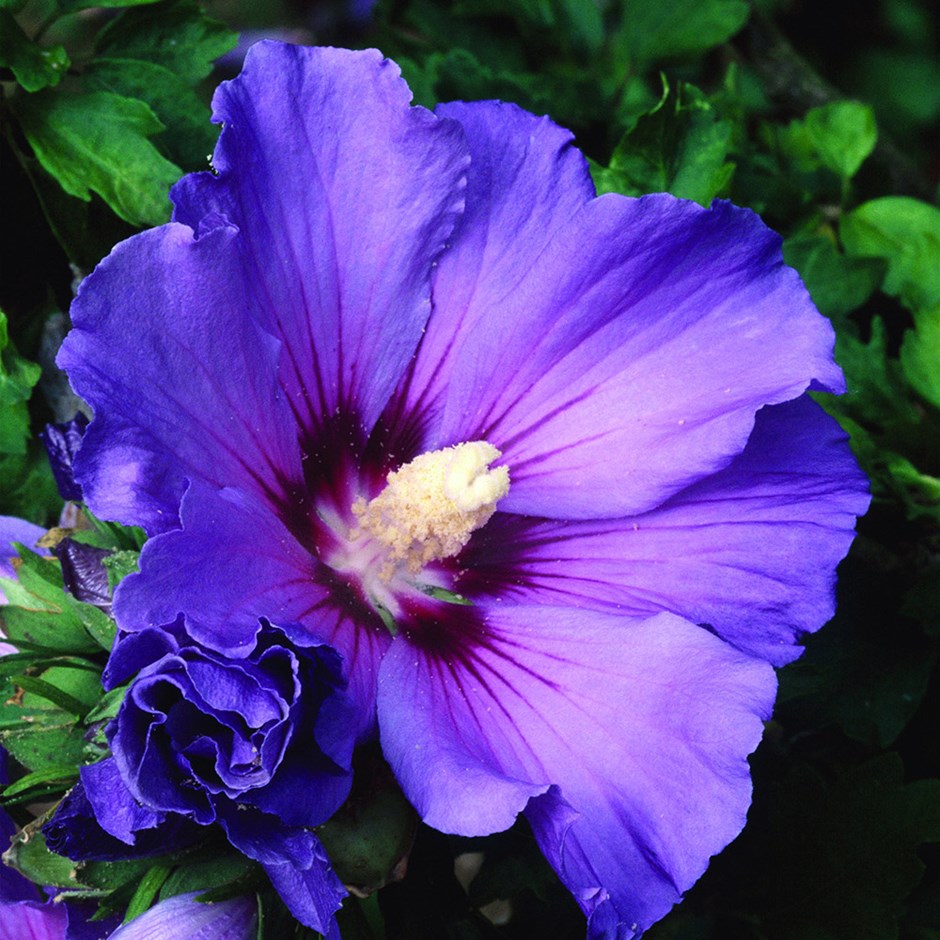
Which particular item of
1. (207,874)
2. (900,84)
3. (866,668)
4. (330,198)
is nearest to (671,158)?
(330,198)

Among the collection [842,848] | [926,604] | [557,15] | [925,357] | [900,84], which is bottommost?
[900,84]

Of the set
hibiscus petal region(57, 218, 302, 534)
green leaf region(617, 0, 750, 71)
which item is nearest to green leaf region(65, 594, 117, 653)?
hibiscus petal region(57, 218, 302, 534)

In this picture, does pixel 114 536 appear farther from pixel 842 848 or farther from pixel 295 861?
pixel 842 848

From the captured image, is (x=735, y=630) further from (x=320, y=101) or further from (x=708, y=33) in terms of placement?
(x=708, y=33)

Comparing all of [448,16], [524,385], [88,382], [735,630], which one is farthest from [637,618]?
[448,16]

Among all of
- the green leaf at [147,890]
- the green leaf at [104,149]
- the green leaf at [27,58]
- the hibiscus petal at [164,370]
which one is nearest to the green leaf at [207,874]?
the green leaf at [147,890]

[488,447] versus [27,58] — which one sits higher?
[27,58]

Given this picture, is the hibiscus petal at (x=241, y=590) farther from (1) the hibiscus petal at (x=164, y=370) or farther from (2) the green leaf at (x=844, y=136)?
(2) the green leaf at (x=844, y=136)
